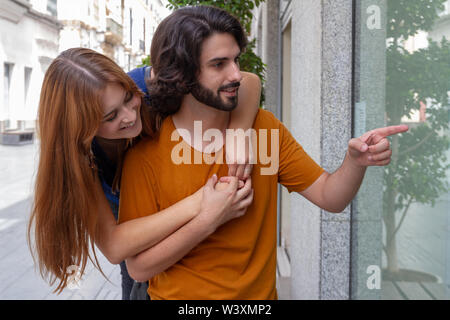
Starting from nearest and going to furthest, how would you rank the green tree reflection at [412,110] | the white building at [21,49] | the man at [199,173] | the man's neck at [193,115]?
the man at [199,173] → the man's neck at [193,115] → the green tree reflection at [412,110] → the white building at [21,49]

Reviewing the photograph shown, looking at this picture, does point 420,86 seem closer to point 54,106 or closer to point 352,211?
point 352,211

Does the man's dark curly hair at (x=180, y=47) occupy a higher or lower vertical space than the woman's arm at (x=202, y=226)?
higher

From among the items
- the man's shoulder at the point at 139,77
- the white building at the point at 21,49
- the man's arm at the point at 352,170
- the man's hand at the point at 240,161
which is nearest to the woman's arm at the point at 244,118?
the man's hand at the point at 240,161

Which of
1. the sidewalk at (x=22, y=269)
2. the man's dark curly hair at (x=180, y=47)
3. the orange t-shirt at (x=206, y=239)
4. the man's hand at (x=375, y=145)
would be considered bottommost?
the sidewalk at (x=22, y=269)

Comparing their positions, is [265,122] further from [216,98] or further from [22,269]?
[22,269]

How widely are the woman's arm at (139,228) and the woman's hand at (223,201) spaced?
0.09 ft

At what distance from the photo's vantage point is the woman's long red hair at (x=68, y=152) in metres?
1.14

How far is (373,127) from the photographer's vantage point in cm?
233

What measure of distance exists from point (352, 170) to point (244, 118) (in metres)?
0.33

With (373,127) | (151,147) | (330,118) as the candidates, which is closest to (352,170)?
(151,147)

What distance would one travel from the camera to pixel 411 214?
204cm

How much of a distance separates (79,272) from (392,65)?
1.59 metres

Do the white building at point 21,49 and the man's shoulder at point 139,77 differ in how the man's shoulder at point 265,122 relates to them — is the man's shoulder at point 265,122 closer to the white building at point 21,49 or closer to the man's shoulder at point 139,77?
the man's shoulder at point 139,77

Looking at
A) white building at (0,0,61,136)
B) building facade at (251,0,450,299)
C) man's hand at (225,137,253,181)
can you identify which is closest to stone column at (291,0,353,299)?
building facade at (251,0,450,299)
